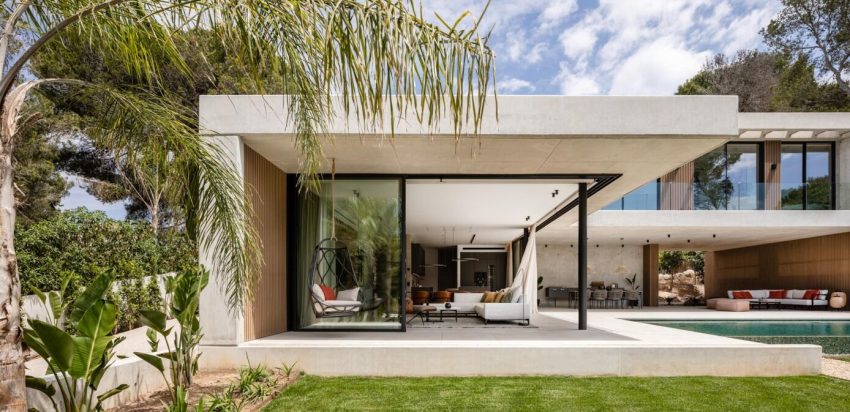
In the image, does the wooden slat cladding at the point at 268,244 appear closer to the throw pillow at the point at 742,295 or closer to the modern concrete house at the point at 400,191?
the modern concrete house at the point at 400,191

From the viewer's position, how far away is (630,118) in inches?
244

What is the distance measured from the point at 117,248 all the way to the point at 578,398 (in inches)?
300

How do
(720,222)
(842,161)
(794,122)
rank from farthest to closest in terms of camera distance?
(842,161), (794,122), (720,222)

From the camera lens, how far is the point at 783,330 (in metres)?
11.9

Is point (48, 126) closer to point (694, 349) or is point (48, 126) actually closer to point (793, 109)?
point (694, 349)

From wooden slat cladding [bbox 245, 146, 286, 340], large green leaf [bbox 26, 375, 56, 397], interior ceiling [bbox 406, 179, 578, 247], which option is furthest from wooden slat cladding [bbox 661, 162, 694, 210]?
large green leaf [bbox 26, 375, 56, 397]

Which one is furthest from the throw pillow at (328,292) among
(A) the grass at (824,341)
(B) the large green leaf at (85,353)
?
(A) the grass at (824,341)

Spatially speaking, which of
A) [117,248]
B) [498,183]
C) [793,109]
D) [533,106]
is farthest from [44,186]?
[793,109]

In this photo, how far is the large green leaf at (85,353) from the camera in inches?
129

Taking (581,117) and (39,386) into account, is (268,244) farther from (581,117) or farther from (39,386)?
(581,117)

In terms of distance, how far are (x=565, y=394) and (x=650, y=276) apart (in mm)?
16687

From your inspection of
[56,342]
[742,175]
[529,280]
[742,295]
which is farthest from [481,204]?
[742,295]

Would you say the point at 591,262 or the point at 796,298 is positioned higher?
the point at 591,262

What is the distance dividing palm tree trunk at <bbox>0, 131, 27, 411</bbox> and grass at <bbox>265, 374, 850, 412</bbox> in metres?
2.49
